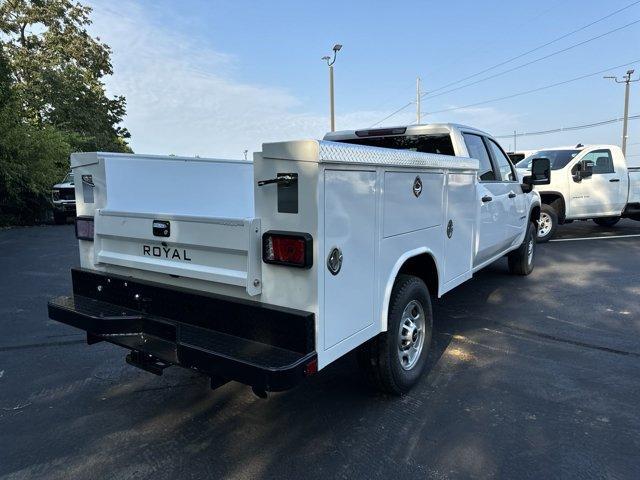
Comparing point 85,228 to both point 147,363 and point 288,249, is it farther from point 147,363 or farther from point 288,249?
point 288,249

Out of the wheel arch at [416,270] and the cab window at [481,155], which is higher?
the cab window at [481,155]

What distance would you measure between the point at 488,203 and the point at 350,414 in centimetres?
273

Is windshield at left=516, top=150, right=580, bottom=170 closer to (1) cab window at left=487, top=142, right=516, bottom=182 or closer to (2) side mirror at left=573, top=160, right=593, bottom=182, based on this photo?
(2) side mirror at left=573, top=160, right=593, bottom=182

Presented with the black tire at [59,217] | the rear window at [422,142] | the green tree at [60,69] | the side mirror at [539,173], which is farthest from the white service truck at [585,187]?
the green tree at [60,69]

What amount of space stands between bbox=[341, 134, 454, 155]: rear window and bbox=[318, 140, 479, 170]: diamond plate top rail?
85 centimetres

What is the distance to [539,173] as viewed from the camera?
236 inches

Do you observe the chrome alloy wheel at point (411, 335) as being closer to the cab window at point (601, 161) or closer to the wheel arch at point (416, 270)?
the wheel arch at point (416, 270)

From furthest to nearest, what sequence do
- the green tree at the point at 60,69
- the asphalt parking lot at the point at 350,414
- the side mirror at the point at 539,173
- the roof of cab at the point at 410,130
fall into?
the green tree at the point at 60,69 → the side mirror at the point at 539,173 → the roof of cab at the point at 410,130 → the asphalt parking lot at the point at 350,414

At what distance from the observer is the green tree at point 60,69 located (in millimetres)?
26375

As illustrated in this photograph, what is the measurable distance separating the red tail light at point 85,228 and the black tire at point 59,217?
14.9 meters

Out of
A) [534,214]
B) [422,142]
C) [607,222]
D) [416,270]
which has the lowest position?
[607,222]

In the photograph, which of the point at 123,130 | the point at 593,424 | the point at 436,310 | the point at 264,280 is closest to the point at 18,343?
the point at 264,280

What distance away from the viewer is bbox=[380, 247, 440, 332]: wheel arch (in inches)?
114

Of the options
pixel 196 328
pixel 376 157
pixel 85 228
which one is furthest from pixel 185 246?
pixel 376 157
